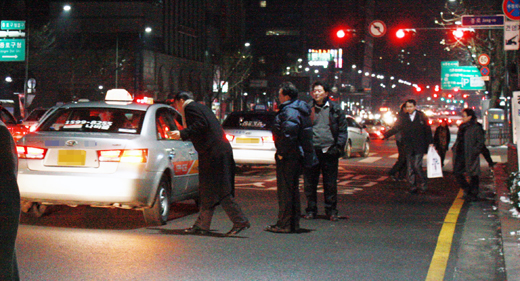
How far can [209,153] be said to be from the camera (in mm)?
7727

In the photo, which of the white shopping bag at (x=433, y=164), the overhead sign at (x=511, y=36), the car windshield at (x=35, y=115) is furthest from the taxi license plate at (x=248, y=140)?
the car windshield at (x=35, y=115)

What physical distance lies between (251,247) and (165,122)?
264 centimetres

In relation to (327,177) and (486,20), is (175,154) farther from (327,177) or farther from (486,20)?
(486,20)

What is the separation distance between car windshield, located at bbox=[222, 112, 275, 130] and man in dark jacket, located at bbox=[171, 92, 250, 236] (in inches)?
344

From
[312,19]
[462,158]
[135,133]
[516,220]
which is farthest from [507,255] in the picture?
[312,19]

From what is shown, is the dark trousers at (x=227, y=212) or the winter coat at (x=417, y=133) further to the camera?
the winter coat at (x=417, y=133)

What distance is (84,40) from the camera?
6412cm

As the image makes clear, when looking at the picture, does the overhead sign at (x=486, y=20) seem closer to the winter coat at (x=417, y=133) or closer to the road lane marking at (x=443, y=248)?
the winter coat at (x=417, y=133)

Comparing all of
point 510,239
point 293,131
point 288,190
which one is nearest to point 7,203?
point 293,131

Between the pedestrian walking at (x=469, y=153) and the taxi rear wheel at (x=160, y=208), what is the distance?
18.9 ft

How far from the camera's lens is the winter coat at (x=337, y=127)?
924cm

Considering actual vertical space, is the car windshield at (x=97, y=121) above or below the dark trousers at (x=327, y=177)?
above

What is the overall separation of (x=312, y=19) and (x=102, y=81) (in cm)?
11107

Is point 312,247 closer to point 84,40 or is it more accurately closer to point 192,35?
point 84,40
